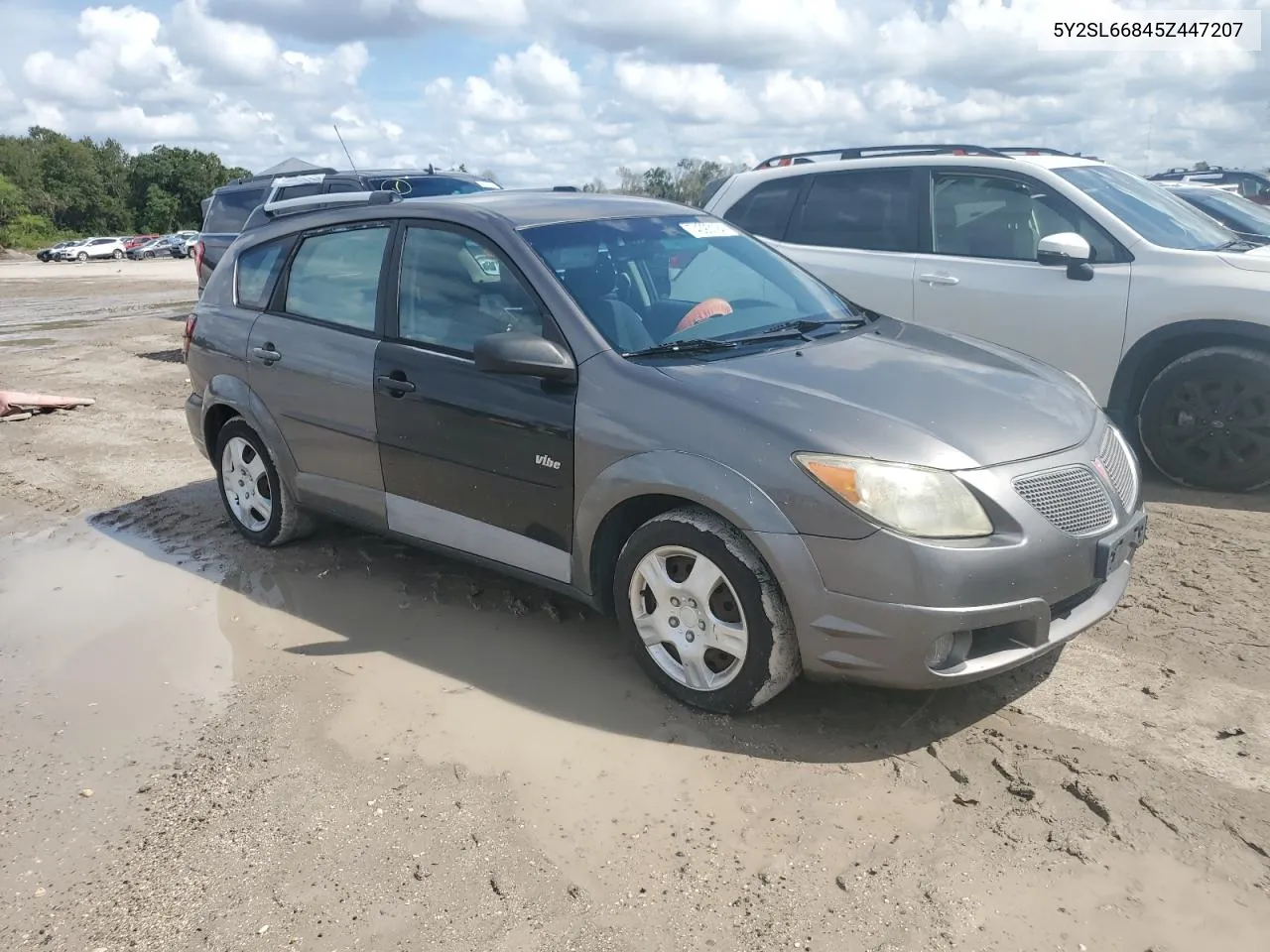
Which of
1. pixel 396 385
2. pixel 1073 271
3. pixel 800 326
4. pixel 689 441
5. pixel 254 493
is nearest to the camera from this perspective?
pixel 689 441

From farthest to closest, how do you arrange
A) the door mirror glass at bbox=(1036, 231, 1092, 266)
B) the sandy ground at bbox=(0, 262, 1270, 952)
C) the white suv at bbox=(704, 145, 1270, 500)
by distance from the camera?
the door mirror glass at bbox=(1036, 231, 1092, 266) → the white suv at bbox=(704, 145, 1270, 500) → the sandy ground at bbox=(0, 262, 1270, 952)

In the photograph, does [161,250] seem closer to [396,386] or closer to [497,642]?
[396,386]

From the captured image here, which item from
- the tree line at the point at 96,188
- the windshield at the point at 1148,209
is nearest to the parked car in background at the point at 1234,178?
the windshield at the point at 1148,209

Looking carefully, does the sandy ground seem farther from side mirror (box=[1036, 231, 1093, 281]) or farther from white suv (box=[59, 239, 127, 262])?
white suv (box=[59, 239, 127, 262])

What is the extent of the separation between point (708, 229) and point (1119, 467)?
6.84ft

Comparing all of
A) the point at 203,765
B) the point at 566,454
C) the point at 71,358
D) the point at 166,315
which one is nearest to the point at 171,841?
the point at 203,765

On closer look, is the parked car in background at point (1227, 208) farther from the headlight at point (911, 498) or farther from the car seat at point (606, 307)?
the headlight at point (911, 498)

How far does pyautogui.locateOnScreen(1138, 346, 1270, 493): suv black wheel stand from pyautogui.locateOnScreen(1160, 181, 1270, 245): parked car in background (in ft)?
10.6

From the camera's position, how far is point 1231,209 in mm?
9164

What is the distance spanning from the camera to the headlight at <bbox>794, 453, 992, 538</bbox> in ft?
10.5

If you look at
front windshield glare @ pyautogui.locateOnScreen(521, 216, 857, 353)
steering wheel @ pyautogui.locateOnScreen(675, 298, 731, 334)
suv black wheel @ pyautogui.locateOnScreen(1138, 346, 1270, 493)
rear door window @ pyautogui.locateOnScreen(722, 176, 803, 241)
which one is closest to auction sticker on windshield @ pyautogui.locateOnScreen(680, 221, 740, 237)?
front windshield glare @ pyautogui.locateOnScreen(521, 216, 857, 353)

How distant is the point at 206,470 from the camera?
24.6 feet

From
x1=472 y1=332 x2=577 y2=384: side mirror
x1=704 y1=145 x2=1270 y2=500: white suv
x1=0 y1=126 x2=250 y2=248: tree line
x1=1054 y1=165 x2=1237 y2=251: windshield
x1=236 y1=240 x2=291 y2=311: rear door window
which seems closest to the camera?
x1=472 y1=332 x2=577 y2=384: side mirror

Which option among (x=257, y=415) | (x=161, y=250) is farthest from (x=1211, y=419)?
(x=161, y=250)
